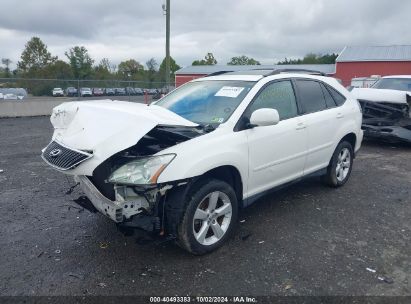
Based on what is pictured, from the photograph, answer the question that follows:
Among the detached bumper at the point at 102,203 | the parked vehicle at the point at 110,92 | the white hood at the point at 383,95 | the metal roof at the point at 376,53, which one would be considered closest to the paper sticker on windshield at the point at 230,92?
the detached bumper at the point at 102,203

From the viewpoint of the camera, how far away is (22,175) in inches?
237

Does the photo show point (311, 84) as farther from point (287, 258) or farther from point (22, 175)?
point (22, 175)

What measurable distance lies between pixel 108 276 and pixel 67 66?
53.9 metres

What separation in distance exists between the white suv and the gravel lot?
1.16 feet

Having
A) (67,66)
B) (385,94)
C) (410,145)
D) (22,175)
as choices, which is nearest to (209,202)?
(22,175)

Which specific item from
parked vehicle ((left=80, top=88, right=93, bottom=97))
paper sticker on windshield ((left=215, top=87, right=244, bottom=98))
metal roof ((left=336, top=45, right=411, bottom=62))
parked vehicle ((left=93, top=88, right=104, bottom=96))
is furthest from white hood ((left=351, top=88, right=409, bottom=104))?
metal roof ((left=336, top=45, right=411, bottom=62))

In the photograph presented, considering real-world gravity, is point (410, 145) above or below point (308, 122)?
below

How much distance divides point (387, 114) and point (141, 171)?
24.7 feet

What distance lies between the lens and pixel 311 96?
4.74 metres

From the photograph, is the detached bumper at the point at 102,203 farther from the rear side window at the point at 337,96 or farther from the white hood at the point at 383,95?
the white hood at the point at 383,95

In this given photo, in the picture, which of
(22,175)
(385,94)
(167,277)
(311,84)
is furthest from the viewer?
(385,94)

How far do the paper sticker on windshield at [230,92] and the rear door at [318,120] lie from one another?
1.00 metres

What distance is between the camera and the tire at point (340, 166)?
5125 millimetres

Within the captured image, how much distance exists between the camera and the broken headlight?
9.50 feet
